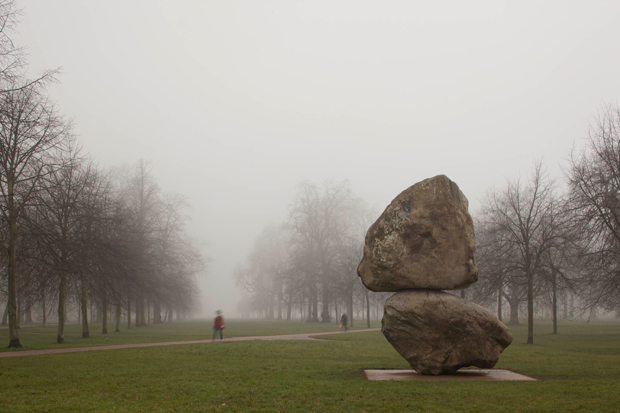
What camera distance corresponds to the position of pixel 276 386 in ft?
36.4

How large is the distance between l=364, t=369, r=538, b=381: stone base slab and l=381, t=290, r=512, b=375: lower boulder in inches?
12.8

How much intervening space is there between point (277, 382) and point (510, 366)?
8640 mm

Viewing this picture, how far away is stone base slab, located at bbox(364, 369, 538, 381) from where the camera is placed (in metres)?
12.3

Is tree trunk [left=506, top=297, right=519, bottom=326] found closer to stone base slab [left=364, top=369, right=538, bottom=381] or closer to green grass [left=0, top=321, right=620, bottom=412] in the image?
green grass [left=0, top=321, right=620, bottom=412]

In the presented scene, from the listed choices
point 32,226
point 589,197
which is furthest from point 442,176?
point 32,226

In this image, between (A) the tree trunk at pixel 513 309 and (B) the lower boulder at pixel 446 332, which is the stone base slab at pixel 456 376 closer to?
(B) the lower boulder at pixel 446 332

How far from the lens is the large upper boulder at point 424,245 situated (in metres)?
12.8

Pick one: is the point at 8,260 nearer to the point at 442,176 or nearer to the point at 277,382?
the point at 277,382

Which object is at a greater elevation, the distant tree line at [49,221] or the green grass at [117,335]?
the distant tree line at [49,221]

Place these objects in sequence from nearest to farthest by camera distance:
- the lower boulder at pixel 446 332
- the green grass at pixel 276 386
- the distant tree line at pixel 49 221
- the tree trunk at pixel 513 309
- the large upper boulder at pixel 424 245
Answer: the green grass at pixel 276 386
the lower boulder at pixel 446 332
the large upper boulder at pixel 424 245
the distant tree line at pixel 49 221
the tree trunk at pixel 513 309

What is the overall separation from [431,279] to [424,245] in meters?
1.00

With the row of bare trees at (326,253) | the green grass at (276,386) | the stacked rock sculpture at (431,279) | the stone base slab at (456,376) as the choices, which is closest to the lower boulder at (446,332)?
the stacked rock sculpture at (431,279)

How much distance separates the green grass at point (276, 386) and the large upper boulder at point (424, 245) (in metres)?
2.83

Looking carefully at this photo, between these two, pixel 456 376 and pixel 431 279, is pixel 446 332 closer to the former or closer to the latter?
pixel 431 279
